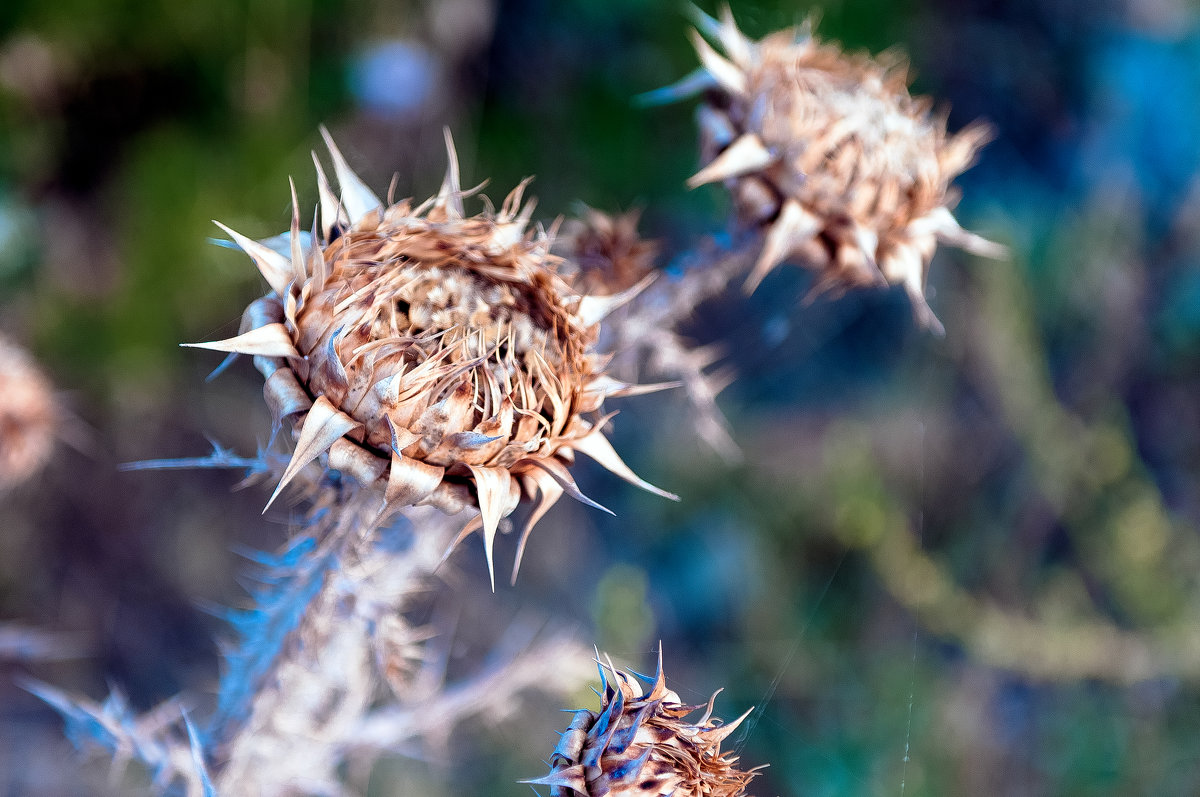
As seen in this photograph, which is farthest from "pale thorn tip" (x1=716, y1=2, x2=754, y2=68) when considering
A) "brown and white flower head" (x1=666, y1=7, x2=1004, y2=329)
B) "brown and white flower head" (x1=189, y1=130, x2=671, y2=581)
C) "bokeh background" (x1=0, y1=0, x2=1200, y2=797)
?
"bokeh background" (x1=0, y1=0, x2=1200, y2=797)

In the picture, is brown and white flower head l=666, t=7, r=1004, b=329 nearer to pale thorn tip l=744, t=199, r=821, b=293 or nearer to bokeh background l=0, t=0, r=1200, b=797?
pale thorn tip l=744, t=199, r=821, b=293

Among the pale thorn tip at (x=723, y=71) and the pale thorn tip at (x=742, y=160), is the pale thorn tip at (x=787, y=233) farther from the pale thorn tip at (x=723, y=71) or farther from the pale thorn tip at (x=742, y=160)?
the pale thorn tip at (x=723, y=71)

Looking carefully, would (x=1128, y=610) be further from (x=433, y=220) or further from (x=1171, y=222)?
(x=433, y=220)

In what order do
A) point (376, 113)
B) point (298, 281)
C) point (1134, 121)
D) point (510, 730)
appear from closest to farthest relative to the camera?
point (298, 281), point (510, 730), point (376, 113), point (1134, 121)

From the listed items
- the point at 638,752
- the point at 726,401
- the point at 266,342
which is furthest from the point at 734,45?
the point at 726,401

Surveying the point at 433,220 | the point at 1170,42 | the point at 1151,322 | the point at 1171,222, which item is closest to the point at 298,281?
the point at 433,220

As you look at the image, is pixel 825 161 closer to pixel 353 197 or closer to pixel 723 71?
pixel 723 71
